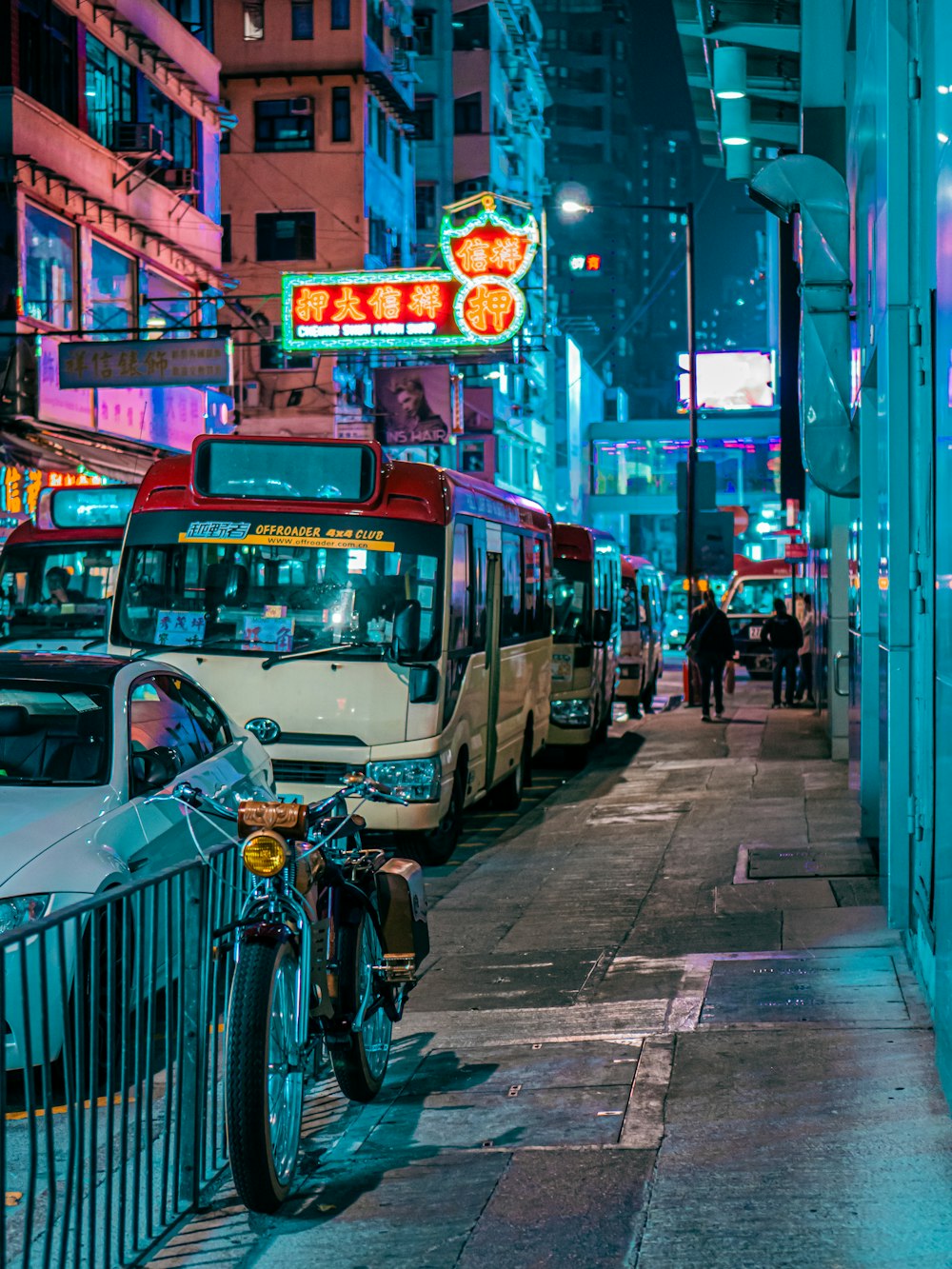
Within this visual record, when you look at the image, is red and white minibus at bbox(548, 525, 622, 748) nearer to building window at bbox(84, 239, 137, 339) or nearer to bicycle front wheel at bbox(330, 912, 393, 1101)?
building window at bbox(84, 239, 137, 339)

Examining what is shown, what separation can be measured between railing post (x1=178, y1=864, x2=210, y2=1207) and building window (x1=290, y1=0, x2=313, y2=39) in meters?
48.3

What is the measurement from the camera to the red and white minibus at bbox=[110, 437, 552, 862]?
12.3 metres

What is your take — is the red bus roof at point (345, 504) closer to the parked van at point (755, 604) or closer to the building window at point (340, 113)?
the parked van at point (755, 604)

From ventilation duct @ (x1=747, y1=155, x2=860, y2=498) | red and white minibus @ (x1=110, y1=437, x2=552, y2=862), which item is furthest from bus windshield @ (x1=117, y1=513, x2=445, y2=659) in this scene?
ventilation duct @ (x1=747, y1=155, x2=860, y2=498)

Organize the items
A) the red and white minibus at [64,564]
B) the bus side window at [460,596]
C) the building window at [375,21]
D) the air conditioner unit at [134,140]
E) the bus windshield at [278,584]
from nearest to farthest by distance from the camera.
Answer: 1. the bus windshield at [278,584]
2. the bus side window at [460,596]
3. the red and white minibus at [64,564]
4. the air conditioner unit at [134,140]
5. the building window at [375,21]

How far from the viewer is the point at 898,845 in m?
8.47

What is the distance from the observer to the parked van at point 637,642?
29453 millimetres

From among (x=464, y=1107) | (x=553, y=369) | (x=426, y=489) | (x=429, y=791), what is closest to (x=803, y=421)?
(x=426, y=489)

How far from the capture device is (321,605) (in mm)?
12531

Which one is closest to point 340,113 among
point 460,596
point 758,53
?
point 758,53

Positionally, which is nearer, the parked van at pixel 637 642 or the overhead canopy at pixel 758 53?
the overhead canopy at pixel 758 53

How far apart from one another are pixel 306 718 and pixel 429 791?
1.01m

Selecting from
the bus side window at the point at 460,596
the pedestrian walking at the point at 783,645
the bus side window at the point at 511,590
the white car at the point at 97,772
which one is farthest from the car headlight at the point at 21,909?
the pedestrian walking at the point at 783,645

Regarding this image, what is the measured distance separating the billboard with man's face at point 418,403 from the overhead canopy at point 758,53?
57.2 feet
